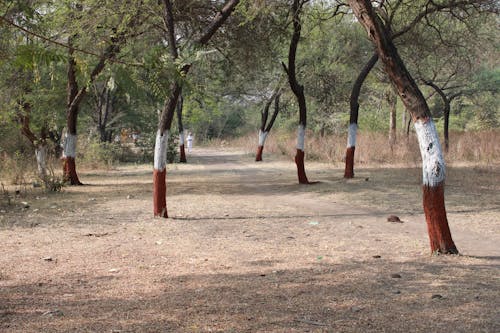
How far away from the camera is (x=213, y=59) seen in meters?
18.1

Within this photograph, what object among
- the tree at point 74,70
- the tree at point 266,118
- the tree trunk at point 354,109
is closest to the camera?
the tree at point 74,70

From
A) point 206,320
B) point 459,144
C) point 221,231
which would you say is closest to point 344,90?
point 459,144

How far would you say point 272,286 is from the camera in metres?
5.74

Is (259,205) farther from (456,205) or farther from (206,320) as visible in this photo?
(206,320)

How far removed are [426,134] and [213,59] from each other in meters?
12.0

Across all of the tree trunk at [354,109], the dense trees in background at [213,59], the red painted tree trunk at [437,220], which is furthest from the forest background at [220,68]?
the red painted tree trunk at [437,220]

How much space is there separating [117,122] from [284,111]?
9.99 metres

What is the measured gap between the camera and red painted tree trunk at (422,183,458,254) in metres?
7.04

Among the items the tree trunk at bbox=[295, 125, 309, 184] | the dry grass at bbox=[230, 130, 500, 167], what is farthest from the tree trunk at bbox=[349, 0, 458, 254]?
the dry grass at bbox=[230, 130, 500, 167]

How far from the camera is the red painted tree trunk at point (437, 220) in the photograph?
277 inches

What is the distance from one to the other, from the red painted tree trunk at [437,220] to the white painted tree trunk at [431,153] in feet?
0.31

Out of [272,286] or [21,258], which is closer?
[272,286]

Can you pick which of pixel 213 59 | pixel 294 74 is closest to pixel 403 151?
pixel 294 74

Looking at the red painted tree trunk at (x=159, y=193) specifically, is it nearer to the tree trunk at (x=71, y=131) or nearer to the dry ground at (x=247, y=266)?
the dry ground at (x=247, y=266)
